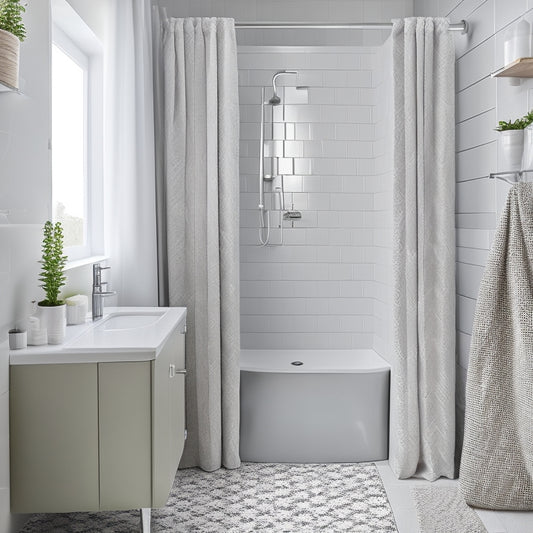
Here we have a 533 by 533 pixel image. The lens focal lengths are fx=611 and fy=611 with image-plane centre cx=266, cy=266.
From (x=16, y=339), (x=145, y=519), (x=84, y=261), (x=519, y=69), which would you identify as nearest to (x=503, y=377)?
(x=519, y=69)

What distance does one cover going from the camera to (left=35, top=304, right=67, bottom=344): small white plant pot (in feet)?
6.68

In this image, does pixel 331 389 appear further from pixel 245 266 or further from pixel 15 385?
pixel 15 385

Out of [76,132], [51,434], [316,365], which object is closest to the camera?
[51,434]

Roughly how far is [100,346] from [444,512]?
175 centimetres

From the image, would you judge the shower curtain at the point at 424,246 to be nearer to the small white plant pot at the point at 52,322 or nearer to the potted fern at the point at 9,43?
the small white plant pot at the point at 52,322

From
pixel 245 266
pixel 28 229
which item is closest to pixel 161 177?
pixel 245 266

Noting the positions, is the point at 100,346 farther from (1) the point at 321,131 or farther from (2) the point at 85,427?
(1) the point at 321,131

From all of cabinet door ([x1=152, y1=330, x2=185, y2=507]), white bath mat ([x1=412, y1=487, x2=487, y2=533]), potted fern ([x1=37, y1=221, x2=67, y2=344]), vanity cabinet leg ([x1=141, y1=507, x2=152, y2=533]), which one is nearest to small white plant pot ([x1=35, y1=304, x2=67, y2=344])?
potted fern ([x1=37, y1=221, x2=67, y2=344])

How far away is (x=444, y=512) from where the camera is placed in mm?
2738

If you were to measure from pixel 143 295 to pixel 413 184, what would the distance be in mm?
1478

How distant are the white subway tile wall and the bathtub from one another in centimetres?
63

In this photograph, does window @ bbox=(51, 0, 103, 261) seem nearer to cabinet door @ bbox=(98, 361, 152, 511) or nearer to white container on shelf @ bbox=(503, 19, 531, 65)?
cabinet door @ bbox=(98, 361, 152, 511)

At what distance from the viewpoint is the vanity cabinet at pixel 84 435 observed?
1.94 m

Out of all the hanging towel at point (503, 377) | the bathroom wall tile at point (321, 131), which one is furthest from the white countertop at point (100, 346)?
the bathroom wall tile at point (321, 131)
